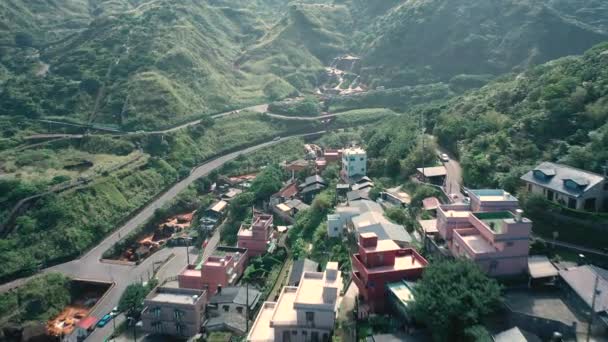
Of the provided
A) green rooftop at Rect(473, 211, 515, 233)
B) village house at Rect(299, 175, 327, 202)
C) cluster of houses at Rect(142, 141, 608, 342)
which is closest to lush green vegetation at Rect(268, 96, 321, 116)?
village house at Rect(299, 175, 327, 202)

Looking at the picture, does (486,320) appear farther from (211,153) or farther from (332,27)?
(332,27)

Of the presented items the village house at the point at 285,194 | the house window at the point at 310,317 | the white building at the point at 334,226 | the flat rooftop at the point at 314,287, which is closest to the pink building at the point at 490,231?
the flat rooftop at the point at 314,287

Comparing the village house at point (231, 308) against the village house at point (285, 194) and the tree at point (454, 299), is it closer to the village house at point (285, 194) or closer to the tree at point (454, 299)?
the tree at point (454, 299)

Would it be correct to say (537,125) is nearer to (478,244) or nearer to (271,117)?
(478,244)

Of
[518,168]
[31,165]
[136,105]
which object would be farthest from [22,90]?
[518,168]

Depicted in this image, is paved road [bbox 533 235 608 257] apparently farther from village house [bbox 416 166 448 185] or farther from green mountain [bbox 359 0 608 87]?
green mountain [bbox 359 0 608 87]

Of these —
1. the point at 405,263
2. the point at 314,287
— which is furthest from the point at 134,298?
the point at 405,263
